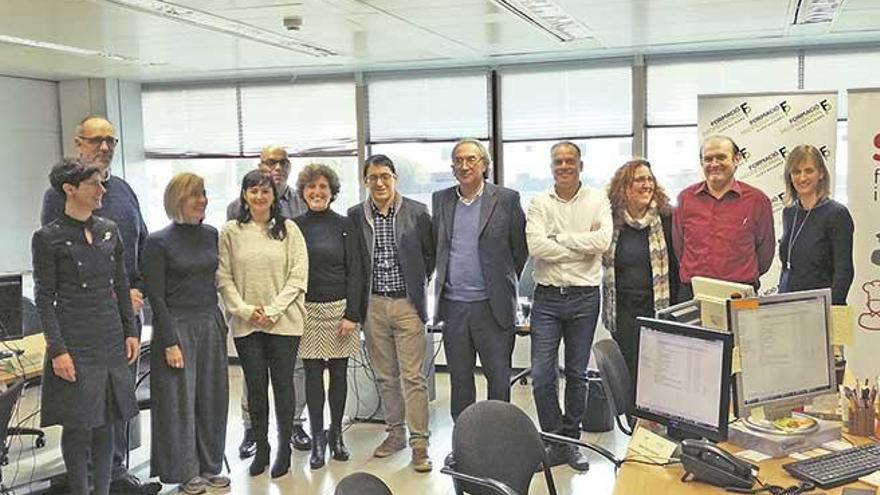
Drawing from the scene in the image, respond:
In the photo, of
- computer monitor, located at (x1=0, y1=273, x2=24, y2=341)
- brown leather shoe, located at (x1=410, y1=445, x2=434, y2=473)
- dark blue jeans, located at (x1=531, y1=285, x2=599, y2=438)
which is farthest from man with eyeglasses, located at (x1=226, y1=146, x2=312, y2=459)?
dark blue jeans, located at (x1=531, y1=285, x2=599, y2=438)

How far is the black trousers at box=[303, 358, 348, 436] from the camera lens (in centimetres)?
444

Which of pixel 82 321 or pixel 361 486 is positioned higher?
pixel 82 321

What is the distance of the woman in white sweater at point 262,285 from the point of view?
4.14 metres

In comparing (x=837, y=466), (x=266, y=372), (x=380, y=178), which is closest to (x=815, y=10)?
(x=380, y=178)

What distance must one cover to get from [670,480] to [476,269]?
6.78 ft

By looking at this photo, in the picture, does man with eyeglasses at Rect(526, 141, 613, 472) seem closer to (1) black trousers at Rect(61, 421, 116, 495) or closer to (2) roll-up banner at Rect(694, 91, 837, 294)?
(2) roll-up banner at Rect(694, 91, 837, 294)

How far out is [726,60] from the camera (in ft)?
20.8

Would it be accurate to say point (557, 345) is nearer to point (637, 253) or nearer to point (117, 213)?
point (637, 253)

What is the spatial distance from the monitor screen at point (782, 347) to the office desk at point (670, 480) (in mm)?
215

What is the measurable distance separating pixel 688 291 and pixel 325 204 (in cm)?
189

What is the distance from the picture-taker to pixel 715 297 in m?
2.77

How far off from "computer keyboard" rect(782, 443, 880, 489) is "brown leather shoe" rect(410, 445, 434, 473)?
2.39m

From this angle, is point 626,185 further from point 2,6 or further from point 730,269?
point 2,6

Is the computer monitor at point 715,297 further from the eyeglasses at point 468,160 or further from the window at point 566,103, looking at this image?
the window at point 566,103
